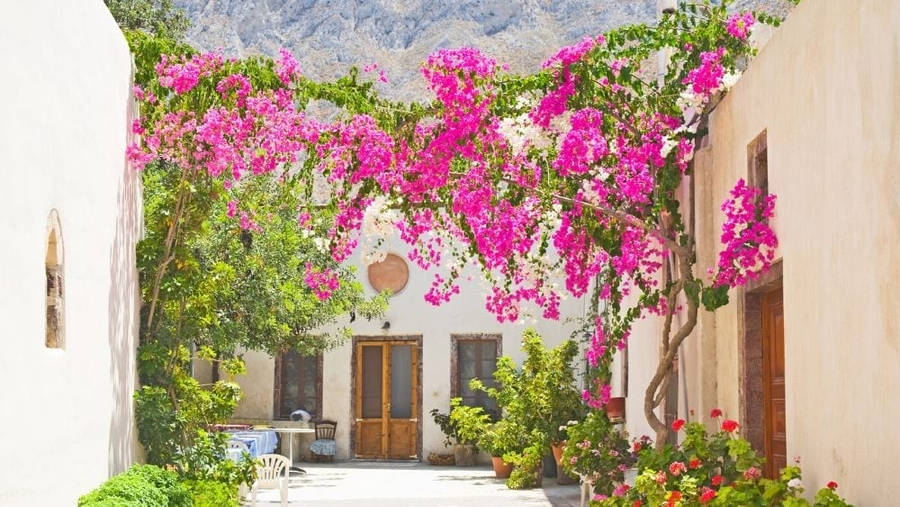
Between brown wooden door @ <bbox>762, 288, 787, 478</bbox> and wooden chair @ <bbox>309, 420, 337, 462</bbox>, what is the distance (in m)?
14.4

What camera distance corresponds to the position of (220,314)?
16.1m

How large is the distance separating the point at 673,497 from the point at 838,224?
2.12m

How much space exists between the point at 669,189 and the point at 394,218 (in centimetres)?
257

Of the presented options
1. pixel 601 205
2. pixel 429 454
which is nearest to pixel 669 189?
pixel 601 205

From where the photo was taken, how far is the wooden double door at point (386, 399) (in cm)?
2248

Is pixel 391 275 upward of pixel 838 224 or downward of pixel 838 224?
upward

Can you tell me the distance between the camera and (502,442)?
1788cm

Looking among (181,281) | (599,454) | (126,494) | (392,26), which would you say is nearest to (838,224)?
(126,494)

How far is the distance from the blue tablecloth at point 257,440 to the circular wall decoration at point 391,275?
15.5 feet

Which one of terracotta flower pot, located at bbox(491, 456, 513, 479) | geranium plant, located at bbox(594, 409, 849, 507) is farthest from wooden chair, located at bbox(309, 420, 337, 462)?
geranium plant, located at bbox(594, 409, 849, 507)

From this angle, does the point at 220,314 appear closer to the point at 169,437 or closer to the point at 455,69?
the point at 169,437

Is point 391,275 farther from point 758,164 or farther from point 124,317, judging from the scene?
point 758,164

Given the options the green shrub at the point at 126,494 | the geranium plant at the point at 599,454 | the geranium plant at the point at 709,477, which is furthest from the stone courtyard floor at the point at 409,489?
the geranium plant at the point at 709,477

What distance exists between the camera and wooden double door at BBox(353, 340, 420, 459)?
22.5 metres
